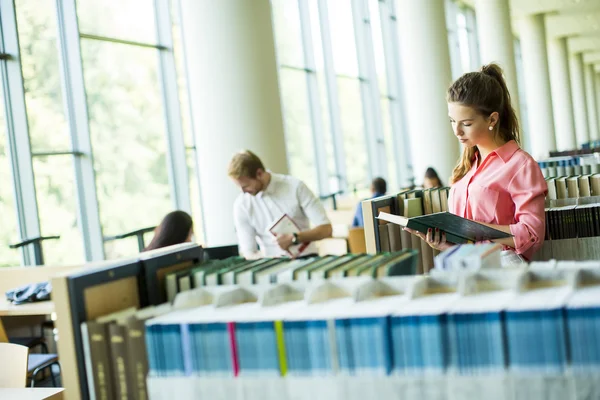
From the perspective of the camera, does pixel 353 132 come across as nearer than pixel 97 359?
No

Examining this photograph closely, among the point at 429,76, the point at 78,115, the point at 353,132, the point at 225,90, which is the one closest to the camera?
the point at 225,90

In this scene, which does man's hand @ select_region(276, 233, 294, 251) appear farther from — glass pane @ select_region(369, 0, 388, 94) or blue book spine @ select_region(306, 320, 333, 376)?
glass pane @ select_region(369, 0, 388, 94)

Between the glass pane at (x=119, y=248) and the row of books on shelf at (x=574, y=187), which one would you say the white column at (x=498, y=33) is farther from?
the row of books on shelf at (x=574, y=187)

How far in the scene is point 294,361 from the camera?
148 centimetres

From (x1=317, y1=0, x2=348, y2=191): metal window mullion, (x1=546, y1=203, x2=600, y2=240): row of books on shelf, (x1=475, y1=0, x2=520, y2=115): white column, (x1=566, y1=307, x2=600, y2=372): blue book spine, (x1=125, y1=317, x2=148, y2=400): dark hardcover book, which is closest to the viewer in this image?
(x1=566, y1=307, x2=600, y2=372): blue book spine

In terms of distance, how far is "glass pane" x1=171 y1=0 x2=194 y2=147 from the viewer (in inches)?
302

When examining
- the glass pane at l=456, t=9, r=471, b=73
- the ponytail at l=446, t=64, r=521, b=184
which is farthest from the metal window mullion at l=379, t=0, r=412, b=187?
the ponytail at l=446, t=64, r=521, b=184

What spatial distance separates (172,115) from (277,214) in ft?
11.1

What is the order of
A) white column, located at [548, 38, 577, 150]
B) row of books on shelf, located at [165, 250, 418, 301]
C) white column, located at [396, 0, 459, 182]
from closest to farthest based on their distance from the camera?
1. row of books on shelf, located at [165, 250, 418, 301]
2. white column, located at [396, 0, 459, 182]
3. white column, located at [548, 38, 577, 150]

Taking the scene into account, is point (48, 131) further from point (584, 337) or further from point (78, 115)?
point (584, 337)

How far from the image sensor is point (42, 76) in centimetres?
615

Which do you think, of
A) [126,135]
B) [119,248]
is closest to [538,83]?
→ [126,135]

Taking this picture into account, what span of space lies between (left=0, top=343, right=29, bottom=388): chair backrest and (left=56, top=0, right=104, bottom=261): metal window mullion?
3437 millimetres

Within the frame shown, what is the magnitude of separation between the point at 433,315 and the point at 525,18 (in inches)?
756
